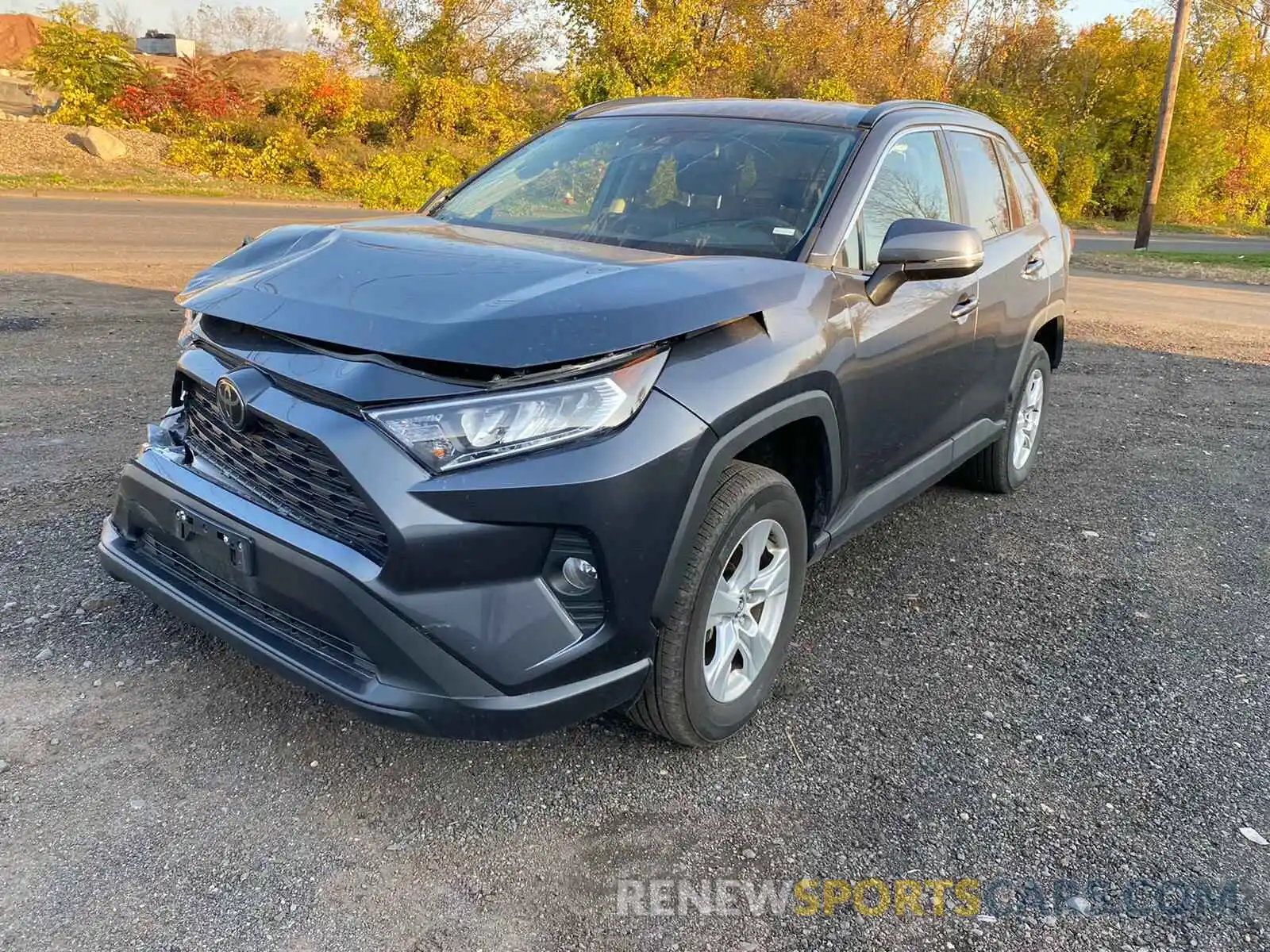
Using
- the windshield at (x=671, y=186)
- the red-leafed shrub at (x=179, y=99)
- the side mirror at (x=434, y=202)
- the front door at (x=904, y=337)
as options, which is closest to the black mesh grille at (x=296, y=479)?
the windshield at (x=671, y=186)

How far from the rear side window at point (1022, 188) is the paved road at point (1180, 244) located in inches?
765

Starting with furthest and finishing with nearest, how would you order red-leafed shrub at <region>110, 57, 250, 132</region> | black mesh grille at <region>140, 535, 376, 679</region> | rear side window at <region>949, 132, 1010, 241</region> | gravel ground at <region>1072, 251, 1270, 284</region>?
red-leafed shrub at <region>110, 57, 250, 132</region> → gravel ground at <region>1072, 251, 1270, 284</region> → rear side window at <region>949, 132, 1010, 241</region> → black mesh grille at <region>140, 535, 376, 679</region>

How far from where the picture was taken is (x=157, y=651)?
3.06m

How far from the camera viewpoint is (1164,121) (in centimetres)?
2177

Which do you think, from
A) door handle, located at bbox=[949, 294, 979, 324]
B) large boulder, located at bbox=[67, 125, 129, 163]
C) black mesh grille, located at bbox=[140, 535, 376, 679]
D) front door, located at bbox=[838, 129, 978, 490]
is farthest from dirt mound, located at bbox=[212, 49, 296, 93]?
black mesh grille, located at bbox=[140, 535, 376, 679]

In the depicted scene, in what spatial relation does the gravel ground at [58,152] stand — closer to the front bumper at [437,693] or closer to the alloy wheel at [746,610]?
the front bumper at [437,693]

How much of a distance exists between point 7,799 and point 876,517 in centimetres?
278

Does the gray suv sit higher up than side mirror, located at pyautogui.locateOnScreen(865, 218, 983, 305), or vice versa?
side mirror, located at pyautogui.locateOnScreen(865, 218, 983, 305)

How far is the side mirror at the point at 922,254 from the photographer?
2.92 m

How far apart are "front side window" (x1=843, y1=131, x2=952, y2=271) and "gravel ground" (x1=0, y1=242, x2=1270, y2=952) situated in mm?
1404

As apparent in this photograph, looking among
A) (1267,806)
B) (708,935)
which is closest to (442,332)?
(708,935)

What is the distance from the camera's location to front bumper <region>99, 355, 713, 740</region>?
2.10 m

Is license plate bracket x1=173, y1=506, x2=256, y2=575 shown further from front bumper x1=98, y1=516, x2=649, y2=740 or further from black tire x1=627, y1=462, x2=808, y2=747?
black tire x1=627, y1=462, x2=808, y2=747

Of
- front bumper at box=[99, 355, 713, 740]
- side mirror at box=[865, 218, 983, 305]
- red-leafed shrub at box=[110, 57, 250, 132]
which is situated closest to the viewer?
front bumper at box=[99, 355, 713, 740]
